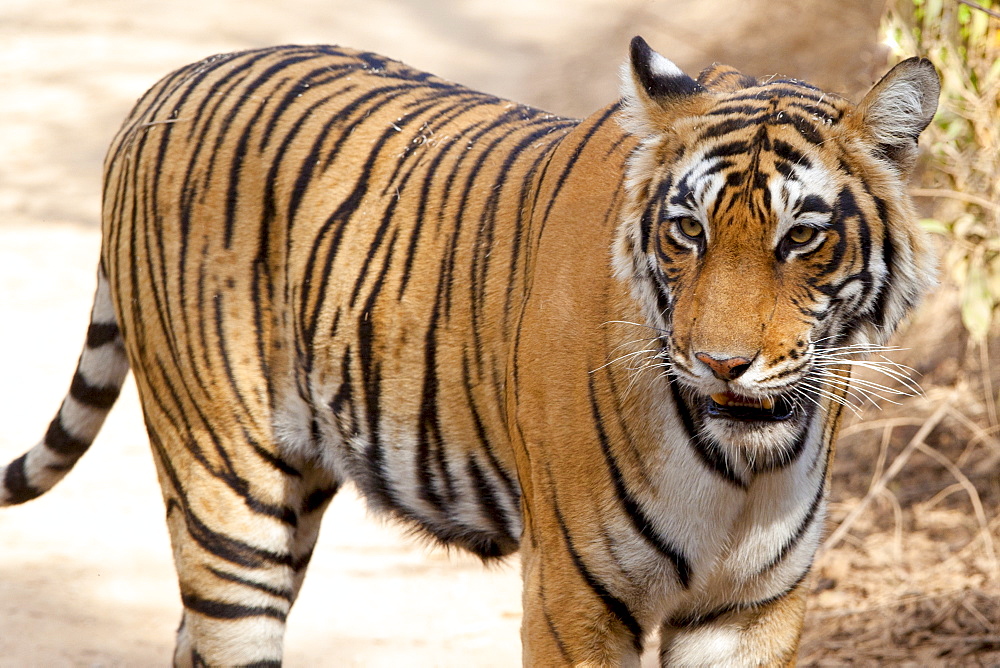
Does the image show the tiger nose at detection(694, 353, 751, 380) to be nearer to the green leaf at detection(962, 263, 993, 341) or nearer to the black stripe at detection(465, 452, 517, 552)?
the black stripe at detection(465, 452, 517, 552)

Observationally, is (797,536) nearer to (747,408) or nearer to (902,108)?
(747,408)

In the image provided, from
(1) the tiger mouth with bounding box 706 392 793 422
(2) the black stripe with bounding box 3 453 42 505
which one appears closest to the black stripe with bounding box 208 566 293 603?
(2) the black stripe with bounding box 3 453 42 505

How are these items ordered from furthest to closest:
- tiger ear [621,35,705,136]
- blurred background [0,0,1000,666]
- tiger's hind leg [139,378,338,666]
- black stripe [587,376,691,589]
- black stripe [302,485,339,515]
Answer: blurred background [0,0,1000,666] < black stripe [302,485,339,515] < tiger's hind leg [139,378,338,666] < black stripe [587,376,691,589] < tiger ear [621,35,705,136]

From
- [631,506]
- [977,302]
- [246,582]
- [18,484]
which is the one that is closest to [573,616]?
[631,506]

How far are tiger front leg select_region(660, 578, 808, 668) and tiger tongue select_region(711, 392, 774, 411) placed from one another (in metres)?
0.56

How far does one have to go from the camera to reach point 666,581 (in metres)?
2.19

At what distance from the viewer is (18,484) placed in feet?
10.4

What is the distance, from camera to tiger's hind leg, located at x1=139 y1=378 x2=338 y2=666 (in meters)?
2.77

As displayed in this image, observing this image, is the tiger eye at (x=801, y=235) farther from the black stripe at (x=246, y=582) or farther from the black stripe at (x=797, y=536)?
the black stripe at (x=246, y=582)

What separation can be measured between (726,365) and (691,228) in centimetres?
25

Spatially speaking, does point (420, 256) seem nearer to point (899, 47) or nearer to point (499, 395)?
point (499, 395)

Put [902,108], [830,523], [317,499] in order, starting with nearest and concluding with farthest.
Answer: [902,108]
[317,499]
[830,523]

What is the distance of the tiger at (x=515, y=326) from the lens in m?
→ 1.90

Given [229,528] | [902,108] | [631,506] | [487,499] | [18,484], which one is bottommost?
[18,484]
